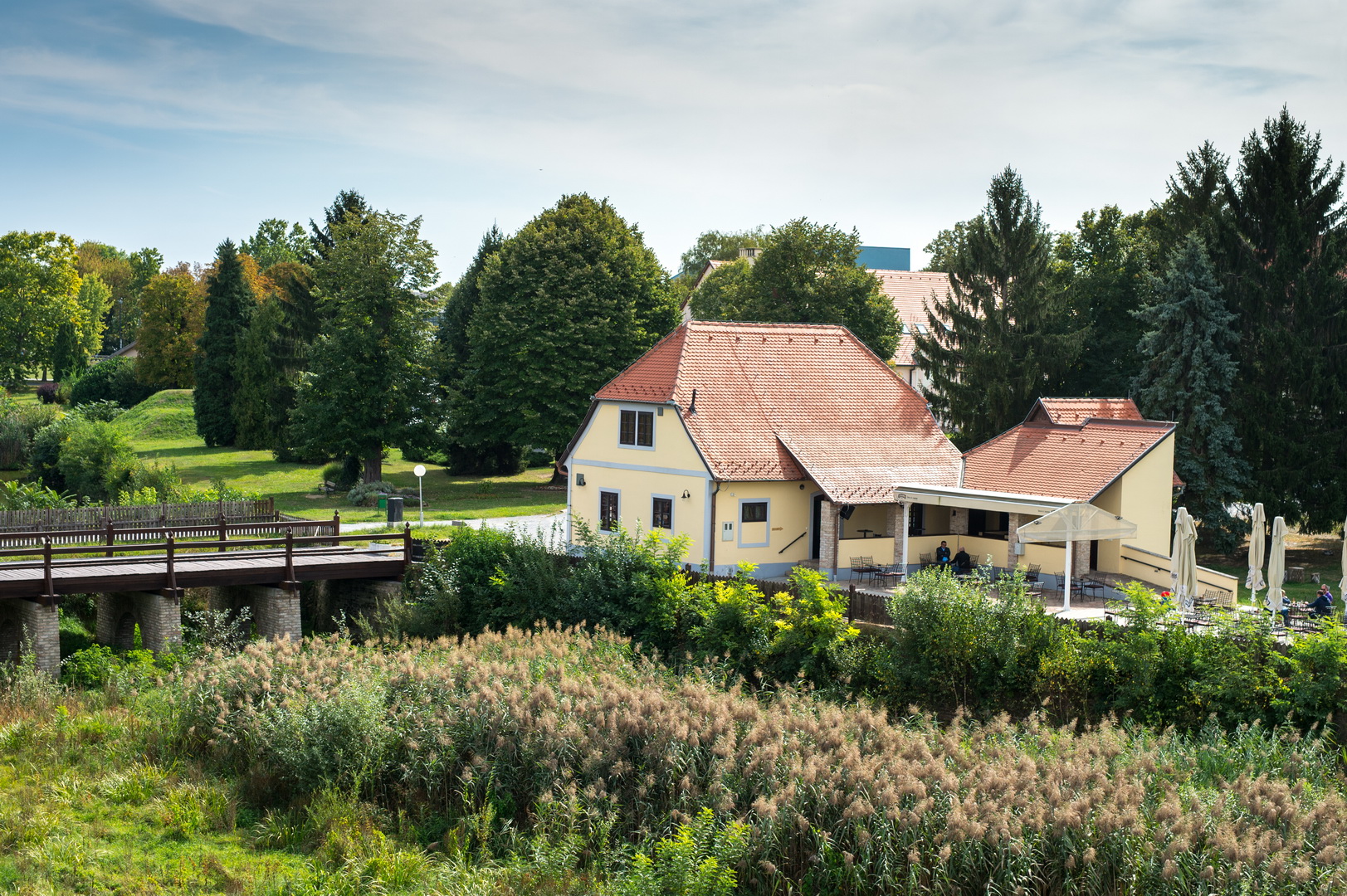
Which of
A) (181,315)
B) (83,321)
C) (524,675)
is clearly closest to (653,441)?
(524,675)

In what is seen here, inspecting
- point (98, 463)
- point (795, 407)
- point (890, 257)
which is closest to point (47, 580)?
point (795, 407)

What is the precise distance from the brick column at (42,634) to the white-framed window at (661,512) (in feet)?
42.8

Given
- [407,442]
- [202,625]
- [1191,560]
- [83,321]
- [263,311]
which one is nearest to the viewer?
[1191,560]

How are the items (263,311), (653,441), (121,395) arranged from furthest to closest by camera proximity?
1. (121,395)
2. (263,311)
3. (653,441)

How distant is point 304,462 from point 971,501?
4180cm

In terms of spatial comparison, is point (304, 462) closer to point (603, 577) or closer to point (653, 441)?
point (653, 441)

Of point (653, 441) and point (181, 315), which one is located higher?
point (181, 315)

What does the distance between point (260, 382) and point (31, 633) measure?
4483 cm

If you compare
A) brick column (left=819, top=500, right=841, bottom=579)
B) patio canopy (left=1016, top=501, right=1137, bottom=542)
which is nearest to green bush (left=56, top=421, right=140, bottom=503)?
brick column (left=819, top=500, right=841, bottom=579)

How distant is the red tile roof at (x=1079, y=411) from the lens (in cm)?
3108

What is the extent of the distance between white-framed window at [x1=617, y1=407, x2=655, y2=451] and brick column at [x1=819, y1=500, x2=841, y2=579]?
15.5 feet

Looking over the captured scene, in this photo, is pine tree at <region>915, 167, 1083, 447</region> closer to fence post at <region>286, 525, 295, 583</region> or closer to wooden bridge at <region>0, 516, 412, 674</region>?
wooden bridge at <region>0, 516, 412, 674</region>

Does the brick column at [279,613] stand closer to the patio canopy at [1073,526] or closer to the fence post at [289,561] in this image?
the fence post at [289,561]

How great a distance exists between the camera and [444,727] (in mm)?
14023
